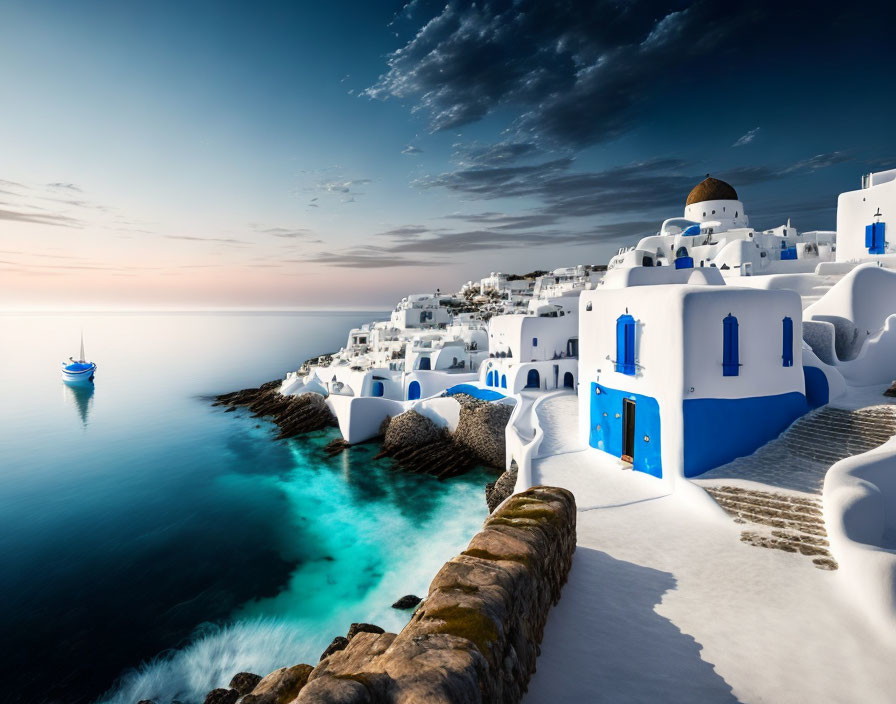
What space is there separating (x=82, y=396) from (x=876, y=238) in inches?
3070

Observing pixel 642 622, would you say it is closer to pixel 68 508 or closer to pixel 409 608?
pixel 409 608

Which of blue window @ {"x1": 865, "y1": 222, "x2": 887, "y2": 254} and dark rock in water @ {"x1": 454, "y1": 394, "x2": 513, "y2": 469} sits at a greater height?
blue window @ {"x1": 865, "y1": 222, "x2": 887, "y2": 254}

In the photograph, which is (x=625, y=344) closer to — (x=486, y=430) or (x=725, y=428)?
(x=725, y=428)

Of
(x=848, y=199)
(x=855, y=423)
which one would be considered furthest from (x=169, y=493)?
(x=848, y=199)

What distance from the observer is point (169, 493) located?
2411 centimetres

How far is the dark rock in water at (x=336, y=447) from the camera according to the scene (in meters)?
28.3

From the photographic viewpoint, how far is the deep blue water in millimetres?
11828

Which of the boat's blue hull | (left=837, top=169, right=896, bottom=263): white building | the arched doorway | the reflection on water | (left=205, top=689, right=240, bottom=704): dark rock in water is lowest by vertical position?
(left=205, top=689, right=240, bottom=704): dark rock in water

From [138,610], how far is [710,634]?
16.4m

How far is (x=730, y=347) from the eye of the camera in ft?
33.6

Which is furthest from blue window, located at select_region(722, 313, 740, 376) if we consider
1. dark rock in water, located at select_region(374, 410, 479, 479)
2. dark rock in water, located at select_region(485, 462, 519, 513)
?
dark rock in water, located at select_region(374, 410, 479, 479)

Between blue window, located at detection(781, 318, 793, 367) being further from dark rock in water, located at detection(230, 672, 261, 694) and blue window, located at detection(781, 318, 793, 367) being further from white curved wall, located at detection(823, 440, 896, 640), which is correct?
dark rock in water, located at detection(230, 672, 261, 694)

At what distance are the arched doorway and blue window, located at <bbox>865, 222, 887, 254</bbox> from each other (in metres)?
20.0

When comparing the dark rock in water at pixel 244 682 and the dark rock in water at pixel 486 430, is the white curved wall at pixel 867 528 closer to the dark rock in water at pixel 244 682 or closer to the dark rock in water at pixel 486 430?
the dark rock in water at pixel 244 682
